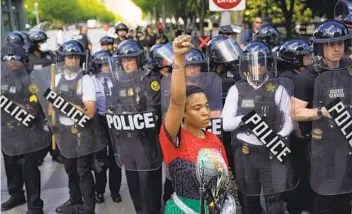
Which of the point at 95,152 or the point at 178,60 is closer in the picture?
the point at 178,60

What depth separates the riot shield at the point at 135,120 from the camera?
158 inches

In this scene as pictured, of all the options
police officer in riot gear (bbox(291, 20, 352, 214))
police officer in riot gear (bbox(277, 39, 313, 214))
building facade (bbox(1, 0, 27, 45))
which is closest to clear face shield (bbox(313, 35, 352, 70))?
police officer in riot gear (bbox(291, 20, 352, 214))

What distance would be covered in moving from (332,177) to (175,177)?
1.48m

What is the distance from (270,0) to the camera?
21.6m

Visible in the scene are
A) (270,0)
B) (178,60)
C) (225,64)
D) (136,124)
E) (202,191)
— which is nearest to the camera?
(178,60)

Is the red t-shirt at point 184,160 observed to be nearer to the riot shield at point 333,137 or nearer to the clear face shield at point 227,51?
the riot shield at point 333,137

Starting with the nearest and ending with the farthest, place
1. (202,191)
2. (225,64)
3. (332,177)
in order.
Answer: (202,191) → (332,177) → (225,64)

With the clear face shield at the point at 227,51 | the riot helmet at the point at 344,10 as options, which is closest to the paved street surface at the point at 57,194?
the clear face shield at the point at 227,51

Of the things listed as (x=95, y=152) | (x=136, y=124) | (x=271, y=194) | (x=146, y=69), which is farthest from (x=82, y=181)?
(x=271, y=194)

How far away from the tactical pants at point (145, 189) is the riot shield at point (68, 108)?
50 centimetres

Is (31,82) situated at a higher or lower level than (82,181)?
higher

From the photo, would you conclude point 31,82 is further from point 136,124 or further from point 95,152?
point 136,124

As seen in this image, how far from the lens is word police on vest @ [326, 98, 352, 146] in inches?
128

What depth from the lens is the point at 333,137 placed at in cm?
333
